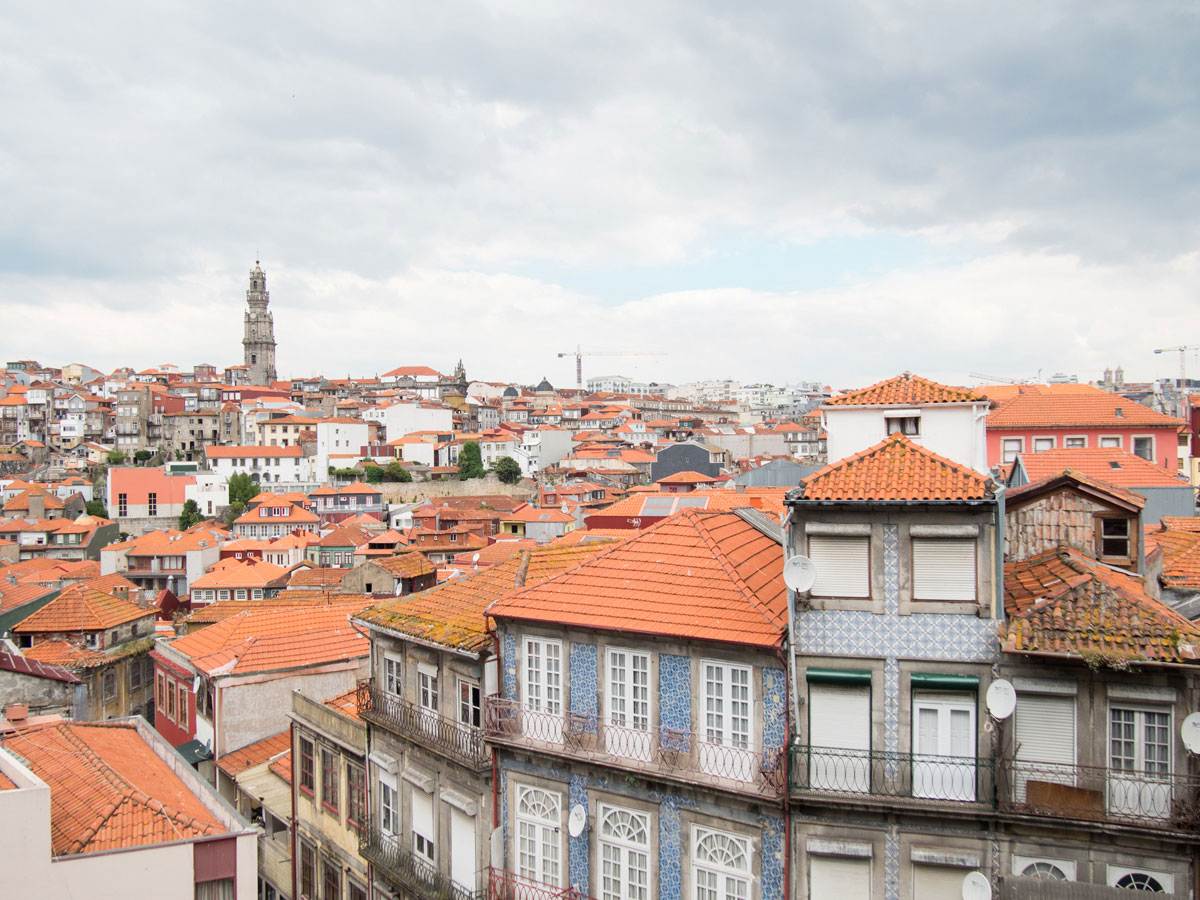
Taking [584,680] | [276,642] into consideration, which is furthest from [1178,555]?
[276,642]

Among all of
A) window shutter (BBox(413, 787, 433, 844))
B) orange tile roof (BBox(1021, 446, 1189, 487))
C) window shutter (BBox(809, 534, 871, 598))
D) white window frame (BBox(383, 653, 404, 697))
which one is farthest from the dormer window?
orange tile roof (BBox(1021, 446, 1189, 487))

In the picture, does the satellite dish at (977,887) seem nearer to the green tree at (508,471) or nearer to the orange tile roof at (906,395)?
the orange tile roof at (906,395)

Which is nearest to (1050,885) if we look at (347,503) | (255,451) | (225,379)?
(347,503)

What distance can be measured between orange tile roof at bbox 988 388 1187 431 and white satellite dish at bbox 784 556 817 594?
27517 millimetres

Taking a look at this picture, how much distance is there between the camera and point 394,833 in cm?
1673

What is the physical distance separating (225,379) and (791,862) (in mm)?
183591

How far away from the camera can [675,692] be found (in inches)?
490

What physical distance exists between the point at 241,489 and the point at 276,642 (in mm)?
84746

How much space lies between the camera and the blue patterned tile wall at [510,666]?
14023 mm

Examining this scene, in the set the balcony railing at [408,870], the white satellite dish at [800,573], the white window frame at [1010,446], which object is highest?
the white window frame at [1010,446]

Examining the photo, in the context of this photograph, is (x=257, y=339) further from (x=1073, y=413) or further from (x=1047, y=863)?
(x=1047, y=863)

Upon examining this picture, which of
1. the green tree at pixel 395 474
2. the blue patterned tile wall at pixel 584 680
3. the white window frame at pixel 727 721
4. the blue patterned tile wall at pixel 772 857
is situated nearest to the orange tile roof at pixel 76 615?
the blue patterned tile wall at pixel 584 680

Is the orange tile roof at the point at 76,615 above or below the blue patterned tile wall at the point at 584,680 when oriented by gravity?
below

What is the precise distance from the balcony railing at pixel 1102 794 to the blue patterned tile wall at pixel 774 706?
2673mm
